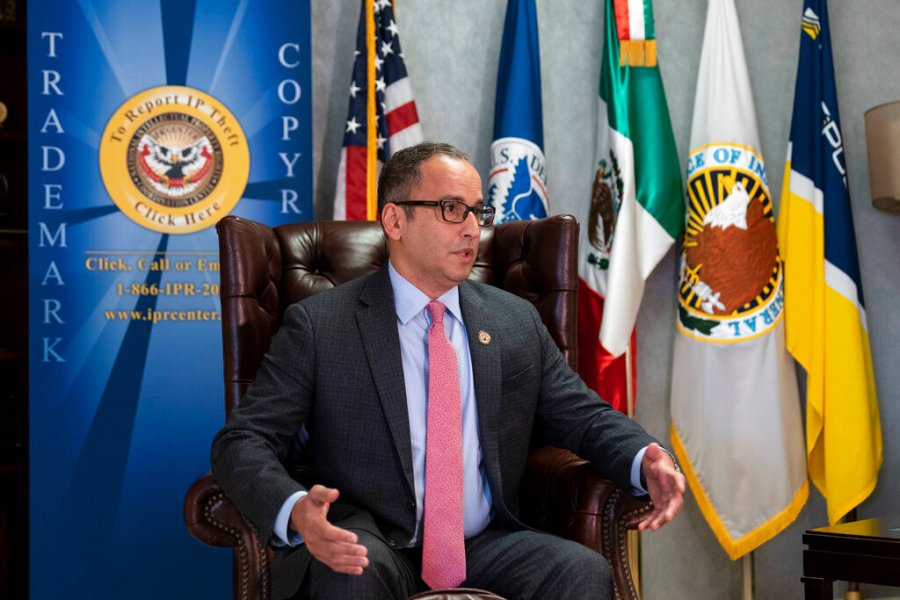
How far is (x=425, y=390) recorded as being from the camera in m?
2.18

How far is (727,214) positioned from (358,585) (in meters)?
2.42

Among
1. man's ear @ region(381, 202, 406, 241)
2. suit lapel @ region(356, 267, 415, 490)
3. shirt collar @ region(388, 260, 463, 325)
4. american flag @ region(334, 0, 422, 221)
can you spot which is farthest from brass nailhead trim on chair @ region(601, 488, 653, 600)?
american flag @ region(334, 0, 422, 221)

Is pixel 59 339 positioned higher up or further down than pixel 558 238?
further down

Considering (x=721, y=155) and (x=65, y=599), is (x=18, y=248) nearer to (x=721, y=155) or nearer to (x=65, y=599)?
(x=65, y=599)

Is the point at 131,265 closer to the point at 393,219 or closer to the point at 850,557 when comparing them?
the point at 393,219

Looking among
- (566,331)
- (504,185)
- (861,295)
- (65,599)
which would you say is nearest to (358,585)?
(566,331)

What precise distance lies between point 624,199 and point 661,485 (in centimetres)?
187

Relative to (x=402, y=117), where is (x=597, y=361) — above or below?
below

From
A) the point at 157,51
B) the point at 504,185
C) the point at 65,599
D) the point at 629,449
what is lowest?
the point at 65,599

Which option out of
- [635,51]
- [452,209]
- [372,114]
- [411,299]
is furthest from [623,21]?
[411,299]

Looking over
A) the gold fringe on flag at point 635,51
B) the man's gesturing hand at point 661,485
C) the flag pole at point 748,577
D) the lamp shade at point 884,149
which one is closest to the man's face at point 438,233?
the man's gesturing hand at point 661,485

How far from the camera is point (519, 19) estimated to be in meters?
3.75

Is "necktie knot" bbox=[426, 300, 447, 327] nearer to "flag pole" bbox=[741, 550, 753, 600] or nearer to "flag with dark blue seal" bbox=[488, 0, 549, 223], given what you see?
"flag with dark blue seal" bbox=[488, 0, 549, 223]

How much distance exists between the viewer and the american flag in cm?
352
